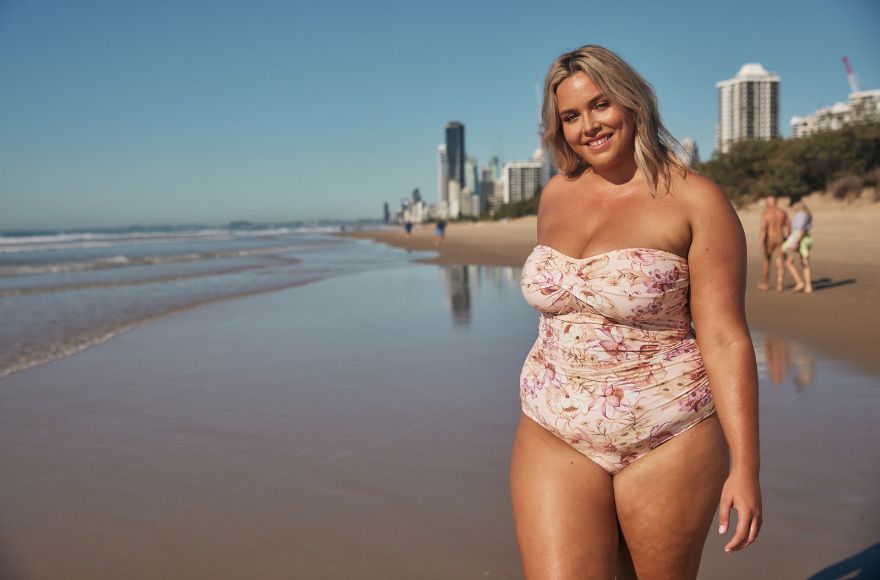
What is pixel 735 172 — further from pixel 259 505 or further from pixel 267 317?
pixel 259 505

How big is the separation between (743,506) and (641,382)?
0.39 m

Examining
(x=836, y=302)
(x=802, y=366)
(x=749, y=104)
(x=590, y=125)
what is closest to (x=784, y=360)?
(x=802, y=366)

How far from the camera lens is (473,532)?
11.5ft

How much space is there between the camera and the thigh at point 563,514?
188cm

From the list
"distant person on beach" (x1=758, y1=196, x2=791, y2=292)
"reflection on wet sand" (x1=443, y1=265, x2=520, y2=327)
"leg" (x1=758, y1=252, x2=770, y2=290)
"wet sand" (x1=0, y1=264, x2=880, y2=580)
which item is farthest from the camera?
"leg" (x1=758, y1=252, x2=770, y2=290)

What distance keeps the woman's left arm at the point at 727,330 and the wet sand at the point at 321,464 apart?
4.78 ft

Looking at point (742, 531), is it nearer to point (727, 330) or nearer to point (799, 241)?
point (727, 330)

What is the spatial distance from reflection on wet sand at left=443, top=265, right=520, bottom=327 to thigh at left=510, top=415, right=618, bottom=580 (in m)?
8.14

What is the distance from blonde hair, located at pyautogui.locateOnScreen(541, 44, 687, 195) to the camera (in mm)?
2014

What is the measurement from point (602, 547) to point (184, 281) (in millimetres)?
19286

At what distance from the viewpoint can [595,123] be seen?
6.82ft

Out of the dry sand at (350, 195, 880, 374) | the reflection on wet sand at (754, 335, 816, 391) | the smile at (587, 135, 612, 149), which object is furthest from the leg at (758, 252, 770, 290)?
the smile at (587, 135, 612, 149)

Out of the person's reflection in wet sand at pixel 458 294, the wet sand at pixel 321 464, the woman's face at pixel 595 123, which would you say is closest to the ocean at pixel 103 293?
the wet sand at pixel 321 464

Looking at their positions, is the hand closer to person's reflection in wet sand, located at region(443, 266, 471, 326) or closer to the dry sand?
the dry sand
